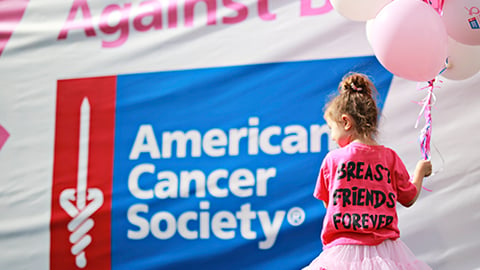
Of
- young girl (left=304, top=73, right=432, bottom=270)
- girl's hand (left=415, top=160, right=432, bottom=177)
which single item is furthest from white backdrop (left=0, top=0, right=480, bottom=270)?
young girl (left=304, top=73, right=432, bottom=270)


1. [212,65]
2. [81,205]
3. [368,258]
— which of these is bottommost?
A: [368,258]

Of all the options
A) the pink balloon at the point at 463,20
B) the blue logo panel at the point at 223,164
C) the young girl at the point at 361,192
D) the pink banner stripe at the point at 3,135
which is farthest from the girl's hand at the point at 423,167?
the pink banner stripe at the point at 3,135

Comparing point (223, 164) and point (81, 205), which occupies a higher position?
point (223, 164)

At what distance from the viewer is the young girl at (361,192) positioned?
1.86m

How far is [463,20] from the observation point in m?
1.79

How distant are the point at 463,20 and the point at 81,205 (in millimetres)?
1770

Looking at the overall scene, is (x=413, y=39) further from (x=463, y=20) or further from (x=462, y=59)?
(x=462, y=59)

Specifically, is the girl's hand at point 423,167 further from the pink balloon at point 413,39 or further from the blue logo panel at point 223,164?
the blue logo panel at point 223,164

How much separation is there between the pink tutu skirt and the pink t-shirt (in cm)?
2

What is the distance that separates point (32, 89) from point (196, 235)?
107cm

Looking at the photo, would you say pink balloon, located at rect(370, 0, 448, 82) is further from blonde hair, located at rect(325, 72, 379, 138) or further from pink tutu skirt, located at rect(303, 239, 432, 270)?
pink tutu skirt, located at rect(303, 239, 432, 270)

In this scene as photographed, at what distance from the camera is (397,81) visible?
2.48m

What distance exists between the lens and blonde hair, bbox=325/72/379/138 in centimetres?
194

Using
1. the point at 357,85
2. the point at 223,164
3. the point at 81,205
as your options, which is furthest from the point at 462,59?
the point at 81,205
